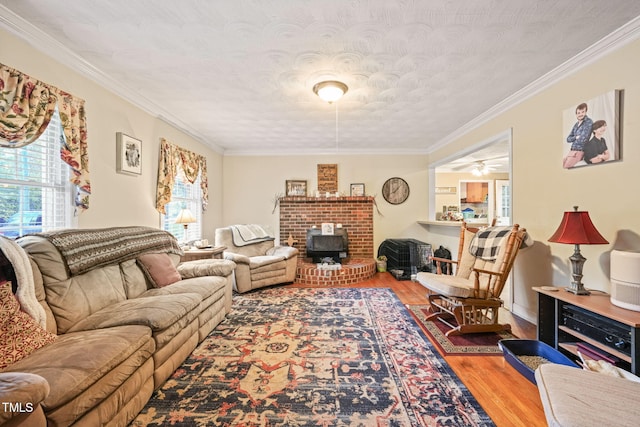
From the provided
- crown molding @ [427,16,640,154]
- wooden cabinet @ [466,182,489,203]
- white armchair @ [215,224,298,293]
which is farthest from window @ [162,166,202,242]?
wooden cabinet @ [466,182,489,203]

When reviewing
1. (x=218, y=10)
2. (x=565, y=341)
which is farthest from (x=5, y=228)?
(x=565, y=341)

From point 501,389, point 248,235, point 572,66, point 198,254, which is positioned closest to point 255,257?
point 248,235

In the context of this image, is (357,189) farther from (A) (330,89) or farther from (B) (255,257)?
(A) (330,89)

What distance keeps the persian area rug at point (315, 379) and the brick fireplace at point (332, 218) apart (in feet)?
8.09

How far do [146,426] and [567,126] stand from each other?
3933 millimetres

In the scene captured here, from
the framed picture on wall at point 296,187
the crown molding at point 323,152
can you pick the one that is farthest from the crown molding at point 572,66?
the framed picture on wall at point 296,187

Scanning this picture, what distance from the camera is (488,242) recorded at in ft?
9.62

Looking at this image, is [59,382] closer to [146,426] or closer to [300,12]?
[146,426]

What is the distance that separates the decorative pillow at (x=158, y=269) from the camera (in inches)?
102

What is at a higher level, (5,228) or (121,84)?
(121,84)

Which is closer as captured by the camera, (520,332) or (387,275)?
(520,332)

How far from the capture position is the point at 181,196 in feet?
13.7

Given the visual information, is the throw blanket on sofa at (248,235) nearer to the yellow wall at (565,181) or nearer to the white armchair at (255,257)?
the white armchair at (255,257)

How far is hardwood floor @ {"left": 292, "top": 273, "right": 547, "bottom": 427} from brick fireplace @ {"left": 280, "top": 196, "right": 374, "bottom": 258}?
311 cm
